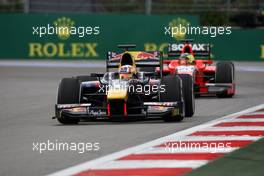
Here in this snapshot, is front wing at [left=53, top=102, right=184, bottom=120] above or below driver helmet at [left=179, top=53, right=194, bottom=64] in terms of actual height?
below

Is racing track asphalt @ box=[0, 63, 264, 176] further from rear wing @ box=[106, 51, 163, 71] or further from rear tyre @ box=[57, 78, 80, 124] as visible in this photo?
rear wing @ box=[106, 51, 163, 71]

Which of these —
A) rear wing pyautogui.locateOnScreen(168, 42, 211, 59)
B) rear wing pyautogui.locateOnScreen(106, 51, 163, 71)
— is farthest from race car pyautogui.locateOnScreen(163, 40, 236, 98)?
rear wing pyautogui.locateOnScreen(106, 51, 163, 71)

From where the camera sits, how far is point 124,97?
1295 centimetres

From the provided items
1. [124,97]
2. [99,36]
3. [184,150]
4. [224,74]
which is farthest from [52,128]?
[99,36]

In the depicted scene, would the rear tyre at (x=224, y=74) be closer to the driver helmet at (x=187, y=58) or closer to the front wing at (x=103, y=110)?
the driver helmet at (x=187, y=58)

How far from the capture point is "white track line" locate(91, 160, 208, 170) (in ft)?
28.5

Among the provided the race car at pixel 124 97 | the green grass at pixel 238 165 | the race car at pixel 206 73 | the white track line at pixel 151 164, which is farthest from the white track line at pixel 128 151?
the race car at pixel 206 73

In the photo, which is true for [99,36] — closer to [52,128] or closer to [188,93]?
[188,93]

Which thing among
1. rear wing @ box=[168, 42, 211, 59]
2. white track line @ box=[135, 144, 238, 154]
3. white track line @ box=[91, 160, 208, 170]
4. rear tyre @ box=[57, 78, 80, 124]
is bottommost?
white track line @ box=[91, 160, 208, 170]

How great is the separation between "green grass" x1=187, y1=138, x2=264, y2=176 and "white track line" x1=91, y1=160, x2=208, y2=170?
0.16 m

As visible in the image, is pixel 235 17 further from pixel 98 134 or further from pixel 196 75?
pixel 98 134

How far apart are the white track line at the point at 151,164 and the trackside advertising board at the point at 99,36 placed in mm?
26625

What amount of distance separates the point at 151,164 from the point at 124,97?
13.7ft

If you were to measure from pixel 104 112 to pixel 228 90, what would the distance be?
6366 mm
